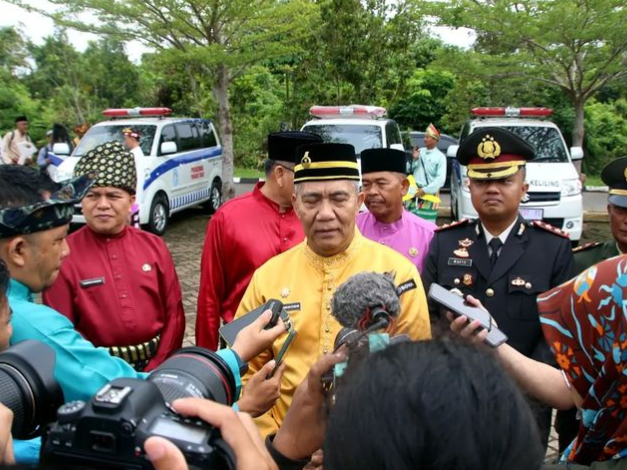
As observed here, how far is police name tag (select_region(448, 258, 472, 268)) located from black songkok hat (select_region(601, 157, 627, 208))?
0.77m

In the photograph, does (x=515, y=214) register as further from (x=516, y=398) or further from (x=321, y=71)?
(x=321, y=71)

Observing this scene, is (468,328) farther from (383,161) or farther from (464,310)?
(383,161)

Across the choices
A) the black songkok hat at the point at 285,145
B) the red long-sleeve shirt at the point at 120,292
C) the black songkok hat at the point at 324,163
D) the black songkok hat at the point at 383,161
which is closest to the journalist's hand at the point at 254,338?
the black songkok hat at the point at 324,163

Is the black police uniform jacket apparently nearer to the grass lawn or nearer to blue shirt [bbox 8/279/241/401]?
blue shirt [bbox 8/279/241/401]

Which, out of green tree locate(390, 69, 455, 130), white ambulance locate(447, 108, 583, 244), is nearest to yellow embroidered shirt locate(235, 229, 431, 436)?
white ambulance locate(447, 108, 583, 244)

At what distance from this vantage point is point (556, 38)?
335 inches

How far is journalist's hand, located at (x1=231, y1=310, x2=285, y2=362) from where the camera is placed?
1711 millimetres

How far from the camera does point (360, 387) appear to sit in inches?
35.6

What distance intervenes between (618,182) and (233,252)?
200 cm

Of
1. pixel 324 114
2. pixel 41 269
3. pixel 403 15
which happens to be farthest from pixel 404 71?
pixel 41 269

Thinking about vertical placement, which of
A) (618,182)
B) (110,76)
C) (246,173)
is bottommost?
(246,173)

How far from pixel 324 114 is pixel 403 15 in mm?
3702

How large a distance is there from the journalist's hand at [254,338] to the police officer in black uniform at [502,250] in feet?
3.00

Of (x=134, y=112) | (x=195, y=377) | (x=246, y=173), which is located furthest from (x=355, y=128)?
(x=246, y=173)
